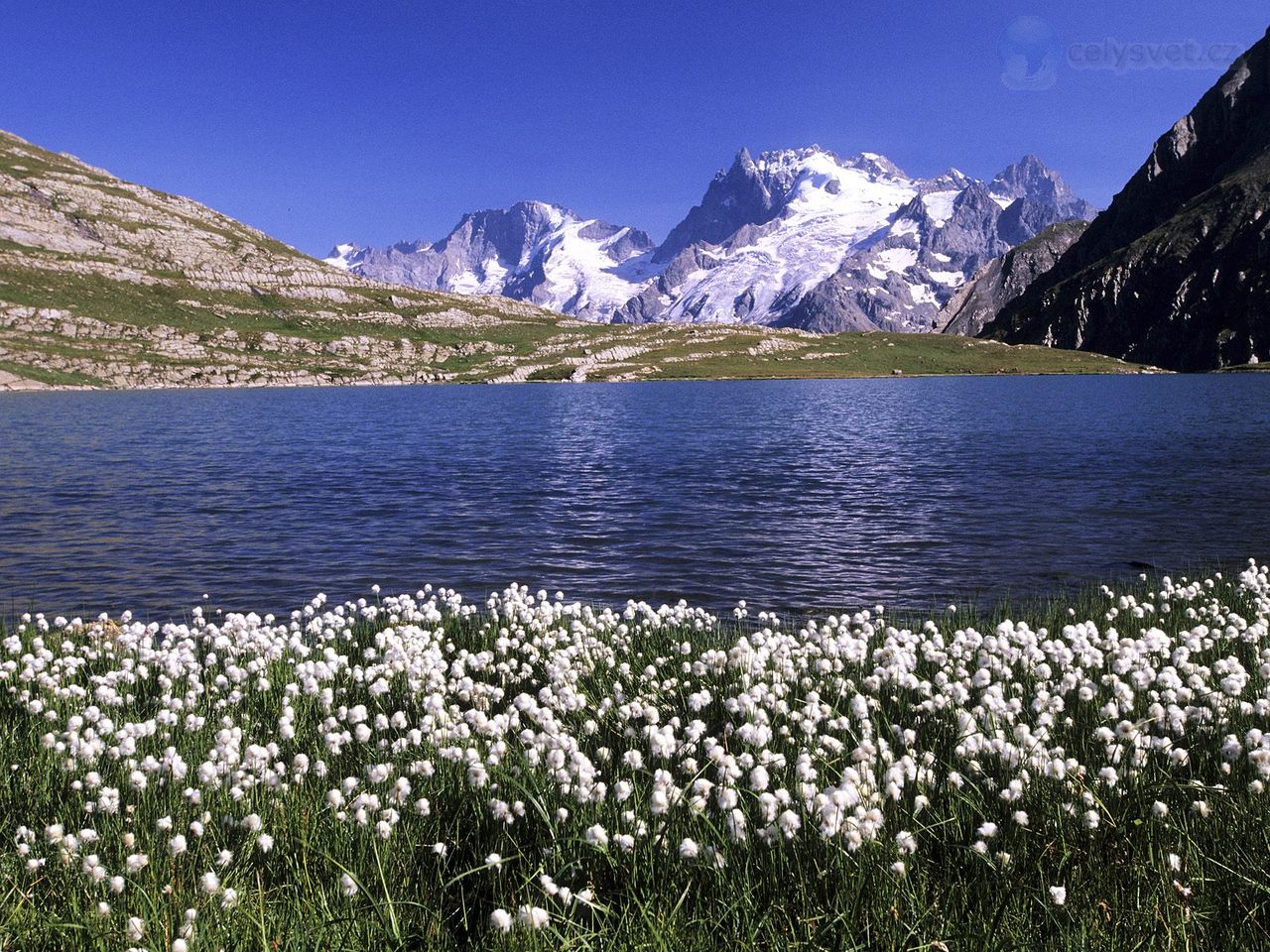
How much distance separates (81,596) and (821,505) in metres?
24.3

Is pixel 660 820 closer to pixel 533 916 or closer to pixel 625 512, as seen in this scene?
pixel 533 916

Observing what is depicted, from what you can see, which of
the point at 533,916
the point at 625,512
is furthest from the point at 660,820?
the point at 625,512

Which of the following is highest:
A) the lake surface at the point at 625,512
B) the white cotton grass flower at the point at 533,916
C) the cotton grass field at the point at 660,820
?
the white cotton grass flower at the point at 533,916

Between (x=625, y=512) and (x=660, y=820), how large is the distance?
26.3 meters

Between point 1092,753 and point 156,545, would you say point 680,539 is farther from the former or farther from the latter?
point 1092,753

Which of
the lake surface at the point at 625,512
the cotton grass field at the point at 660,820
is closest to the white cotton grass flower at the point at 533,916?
the cotton grass field at the point at 660,820

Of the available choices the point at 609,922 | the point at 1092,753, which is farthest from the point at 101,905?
the point at 1092,753

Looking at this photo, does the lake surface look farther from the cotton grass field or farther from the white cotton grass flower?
the white cotton grass flower

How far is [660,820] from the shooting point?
236 inches

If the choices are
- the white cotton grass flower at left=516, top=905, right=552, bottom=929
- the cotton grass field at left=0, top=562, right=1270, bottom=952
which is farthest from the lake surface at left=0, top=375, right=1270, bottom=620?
the white cotton grass flower at left=516, top=905, right=552, bottom=929

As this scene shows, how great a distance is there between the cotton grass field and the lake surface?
11018 mm

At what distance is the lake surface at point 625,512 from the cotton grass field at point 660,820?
36.1 ft

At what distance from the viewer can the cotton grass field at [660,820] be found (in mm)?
4984

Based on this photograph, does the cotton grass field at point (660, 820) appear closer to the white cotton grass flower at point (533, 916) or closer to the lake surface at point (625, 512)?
the white cotton grass flower at point (533, 916)
